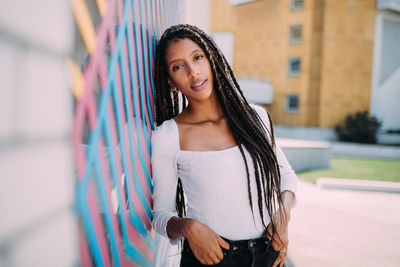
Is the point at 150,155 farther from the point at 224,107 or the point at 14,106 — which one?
the point at 14,106

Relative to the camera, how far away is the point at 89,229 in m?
0.66

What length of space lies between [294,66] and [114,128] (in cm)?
1848

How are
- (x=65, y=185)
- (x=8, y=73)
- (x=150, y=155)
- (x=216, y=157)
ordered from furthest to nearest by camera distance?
(x=150, y=155) < (x=216, y=157) < (x=65, y=185) < (x=8, y=73)

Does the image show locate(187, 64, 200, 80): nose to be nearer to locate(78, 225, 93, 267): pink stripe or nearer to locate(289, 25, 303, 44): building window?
locate(78, 225, 93, 267): pink stripe

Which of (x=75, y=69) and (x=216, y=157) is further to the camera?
(x=216, y=157)

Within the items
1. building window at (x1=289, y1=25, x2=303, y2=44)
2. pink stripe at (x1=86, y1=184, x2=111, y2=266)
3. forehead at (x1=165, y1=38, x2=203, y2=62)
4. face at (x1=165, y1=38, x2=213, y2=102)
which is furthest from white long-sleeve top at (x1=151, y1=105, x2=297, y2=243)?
building window at (x1=289, y1=25, x2=303, y2=44)

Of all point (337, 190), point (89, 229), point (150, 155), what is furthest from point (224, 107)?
point (337, 190)

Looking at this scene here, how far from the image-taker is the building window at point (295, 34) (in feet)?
57.8

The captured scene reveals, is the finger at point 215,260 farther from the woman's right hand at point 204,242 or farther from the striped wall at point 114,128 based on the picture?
the striped wall at point 114,128

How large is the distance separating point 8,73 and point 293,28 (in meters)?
19.3

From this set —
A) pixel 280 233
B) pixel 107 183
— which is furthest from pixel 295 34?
pixel 107 183

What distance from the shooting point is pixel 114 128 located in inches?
34.6

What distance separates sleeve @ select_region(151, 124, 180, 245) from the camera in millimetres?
1295

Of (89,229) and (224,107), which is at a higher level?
(224,107)
